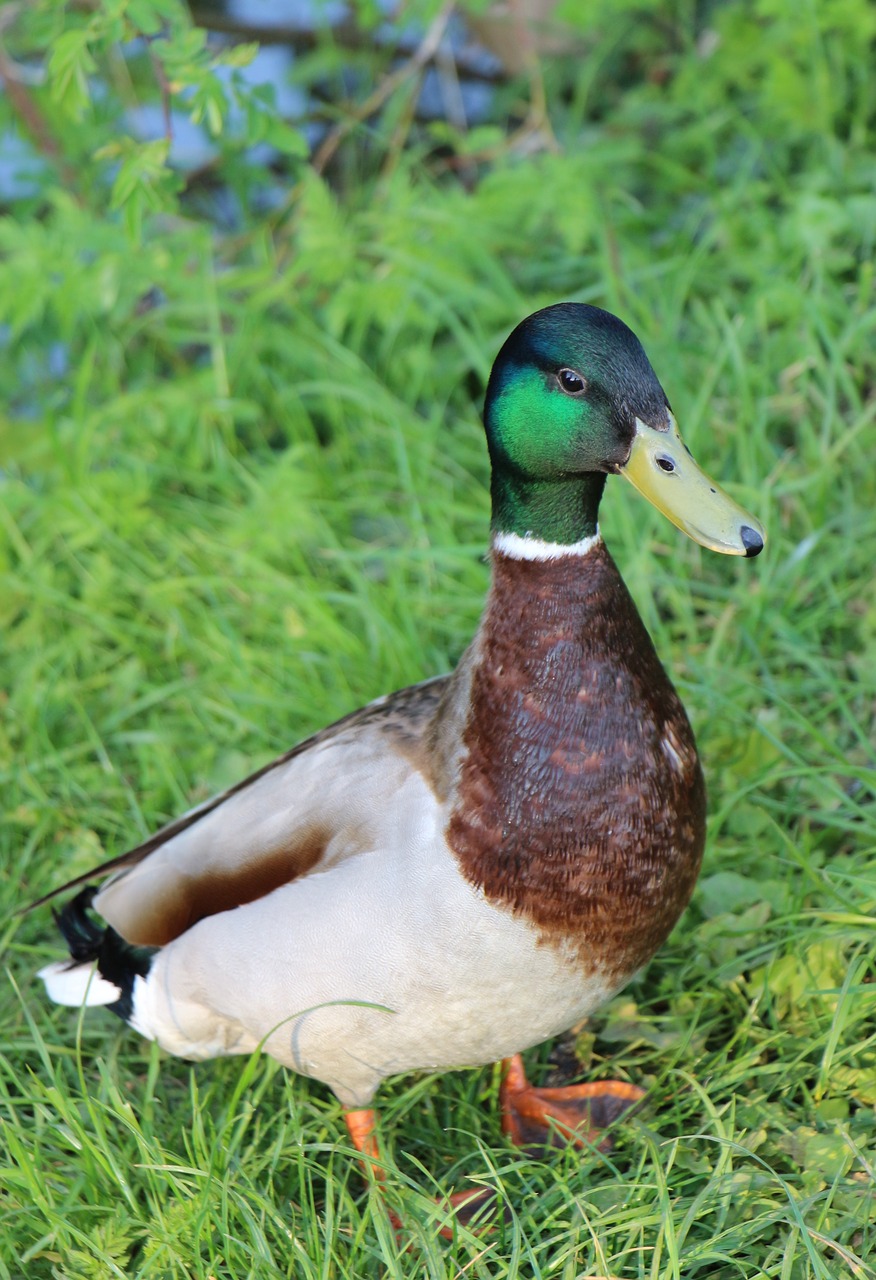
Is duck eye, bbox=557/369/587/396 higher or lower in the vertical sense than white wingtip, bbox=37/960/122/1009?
higher

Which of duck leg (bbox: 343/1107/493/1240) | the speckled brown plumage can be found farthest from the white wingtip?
the speckled brown plumage

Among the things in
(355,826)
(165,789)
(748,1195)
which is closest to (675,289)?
(165,789)

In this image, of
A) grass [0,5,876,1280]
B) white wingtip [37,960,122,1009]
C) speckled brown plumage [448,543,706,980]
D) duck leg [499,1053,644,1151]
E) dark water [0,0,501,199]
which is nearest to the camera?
speckled brown plumage [448,543,706,980]

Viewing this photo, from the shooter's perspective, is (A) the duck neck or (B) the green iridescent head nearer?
(B) the green iridescent head

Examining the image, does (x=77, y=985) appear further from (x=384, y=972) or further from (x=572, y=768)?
(x=572, y=768)

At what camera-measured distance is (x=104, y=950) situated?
258 centimetres

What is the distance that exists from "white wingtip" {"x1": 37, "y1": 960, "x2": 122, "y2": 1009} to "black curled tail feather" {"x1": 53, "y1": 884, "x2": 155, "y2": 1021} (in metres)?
0.01

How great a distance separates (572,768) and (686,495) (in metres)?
0.43

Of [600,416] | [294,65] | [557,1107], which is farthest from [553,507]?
[294,65]

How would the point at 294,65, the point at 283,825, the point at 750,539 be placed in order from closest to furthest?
the point at 750,539 < the point at 283,825 < the point at 294,65

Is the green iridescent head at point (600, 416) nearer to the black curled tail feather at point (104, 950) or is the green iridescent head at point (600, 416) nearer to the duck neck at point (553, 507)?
the duck neck at point (553, 507)

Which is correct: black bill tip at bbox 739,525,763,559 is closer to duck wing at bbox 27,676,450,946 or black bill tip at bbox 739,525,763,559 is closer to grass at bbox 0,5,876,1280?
duck wing at bbox 27,676,450,946

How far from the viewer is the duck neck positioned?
2133 mm

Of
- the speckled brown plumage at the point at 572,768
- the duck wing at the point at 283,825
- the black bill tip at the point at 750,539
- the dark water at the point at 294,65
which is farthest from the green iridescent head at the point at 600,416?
the dark water at the point at 294,65
